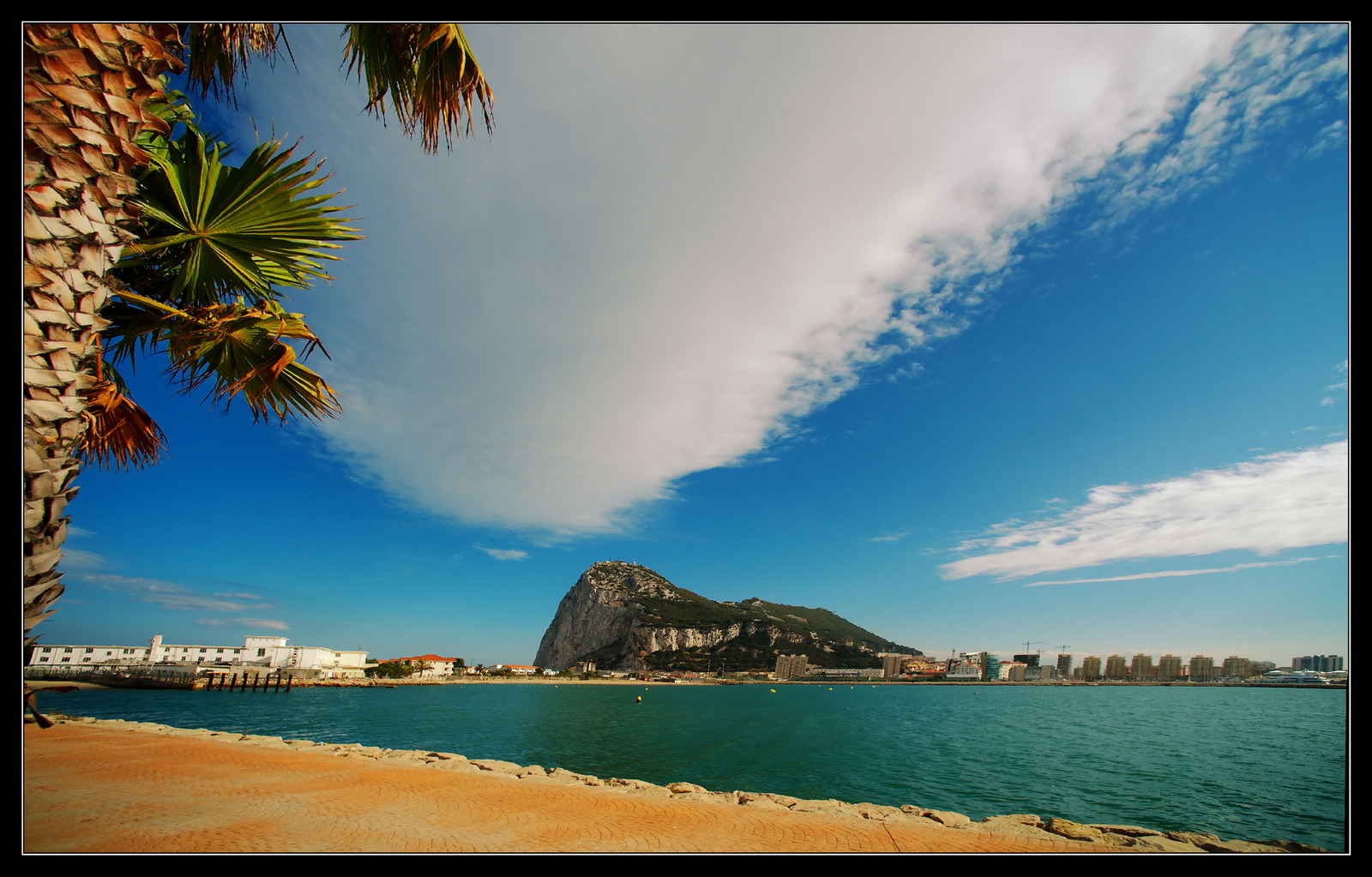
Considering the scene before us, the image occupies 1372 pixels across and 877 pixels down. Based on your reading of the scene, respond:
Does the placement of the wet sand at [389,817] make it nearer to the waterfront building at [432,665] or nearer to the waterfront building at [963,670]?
the waterfront building at [432,665]

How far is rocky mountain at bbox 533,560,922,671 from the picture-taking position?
148m

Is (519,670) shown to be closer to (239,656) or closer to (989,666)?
(239,656)

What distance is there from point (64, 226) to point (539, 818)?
11024 millimetres

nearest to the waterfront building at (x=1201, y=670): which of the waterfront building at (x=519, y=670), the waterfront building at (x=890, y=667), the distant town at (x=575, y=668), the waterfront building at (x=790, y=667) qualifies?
the distant town at (x=575, y=668)

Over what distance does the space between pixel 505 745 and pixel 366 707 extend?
103 ft

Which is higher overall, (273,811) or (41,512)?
(41,512)

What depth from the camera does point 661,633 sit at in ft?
487

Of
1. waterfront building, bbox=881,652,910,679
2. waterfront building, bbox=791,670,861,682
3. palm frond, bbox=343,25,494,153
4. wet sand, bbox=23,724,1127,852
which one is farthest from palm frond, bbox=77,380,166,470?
waterfront building, bbox=881,652,910,679

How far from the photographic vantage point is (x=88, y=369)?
2.48 m

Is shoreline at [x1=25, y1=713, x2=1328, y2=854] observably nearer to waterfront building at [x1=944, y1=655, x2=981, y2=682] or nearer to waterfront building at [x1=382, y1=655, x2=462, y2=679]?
waterfront building at [x1=382, y1=655, x2=462, y2=679]

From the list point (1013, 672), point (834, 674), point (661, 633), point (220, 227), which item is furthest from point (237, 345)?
point (1013, 672)
